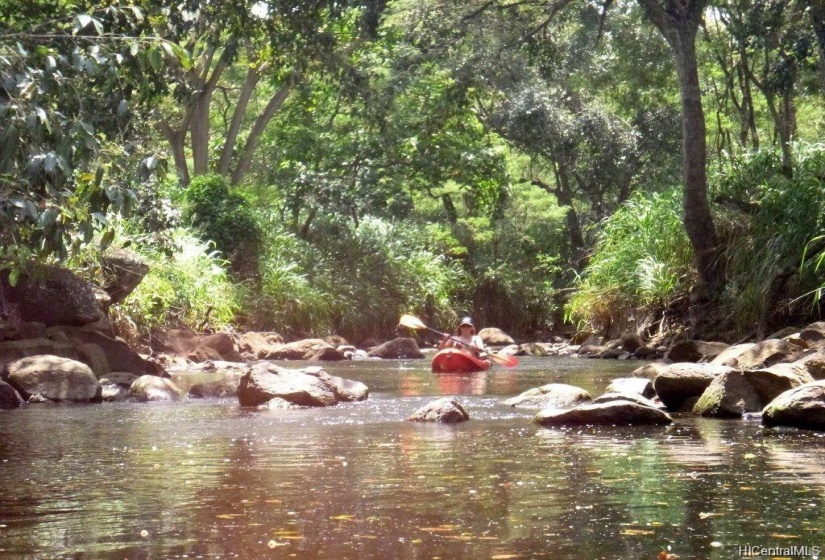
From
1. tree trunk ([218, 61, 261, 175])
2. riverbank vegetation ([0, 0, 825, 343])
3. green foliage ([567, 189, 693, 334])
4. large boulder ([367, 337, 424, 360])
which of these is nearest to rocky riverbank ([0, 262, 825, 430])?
riverbank vegetation ([0, 0, 825, 343])

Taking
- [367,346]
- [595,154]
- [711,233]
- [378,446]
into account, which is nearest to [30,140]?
[378,446]

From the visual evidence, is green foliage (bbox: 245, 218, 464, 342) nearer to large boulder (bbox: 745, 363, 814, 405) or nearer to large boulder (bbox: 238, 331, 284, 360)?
large boulder (bbox: 238, 331, 284, 360)

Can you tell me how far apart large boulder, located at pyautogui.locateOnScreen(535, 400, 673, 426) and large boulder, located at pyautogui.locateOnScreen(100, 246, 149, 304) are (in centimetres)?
879

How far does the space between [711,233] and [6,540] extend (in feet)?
48.6

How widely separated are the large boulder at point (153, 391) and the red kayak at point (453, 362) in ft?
17.5

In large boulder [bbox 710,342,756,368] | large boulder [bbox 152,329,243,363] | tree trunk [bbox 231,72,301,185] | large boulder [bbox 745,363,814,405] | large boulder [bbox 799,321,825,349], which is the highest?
tree trunk [bbox 231,72,301,185]

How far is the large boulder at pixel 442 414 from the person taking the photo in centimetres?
934

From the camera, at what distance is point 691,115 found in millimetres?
17688

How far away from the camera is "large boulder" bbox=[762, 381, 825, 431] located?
814 cm

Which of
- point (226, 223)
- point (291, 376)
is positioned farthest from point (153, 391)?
point (226, 223)

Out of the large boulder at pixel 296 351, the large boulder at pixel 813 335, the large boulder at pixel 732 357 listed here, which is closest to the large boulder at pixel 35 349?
the large boulder at pixel 296 351

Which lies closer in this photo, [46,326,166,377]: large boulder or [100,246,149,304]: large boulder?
[46,326,166,377]: large boulder

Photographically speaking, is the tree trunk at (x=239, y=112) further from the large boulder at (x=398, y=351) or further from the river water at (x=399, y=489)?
the river water at (x=399, y=489)

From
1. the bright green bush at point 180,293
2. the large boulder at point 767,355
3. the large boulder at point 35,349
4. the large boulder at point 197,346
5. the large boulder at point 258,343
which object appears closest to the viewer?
the large boulder at point 767,355
